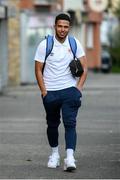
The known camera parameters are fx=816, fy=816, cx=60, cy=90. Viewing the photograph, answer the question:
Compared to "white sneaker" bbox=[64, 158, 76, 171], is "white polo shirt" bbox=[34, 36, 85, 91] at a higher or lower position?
higher

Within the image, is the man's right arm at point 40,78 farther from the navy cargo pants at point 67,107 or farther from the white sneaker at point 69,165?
the white sneaker at point 69,165

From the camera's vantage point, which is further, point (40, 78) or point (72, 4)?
point (72, 4)

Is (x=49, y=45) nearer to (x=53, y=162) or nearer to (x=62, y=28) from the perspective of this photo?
(x=62, y=28)

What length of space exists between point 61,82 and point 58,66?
0.21 meters

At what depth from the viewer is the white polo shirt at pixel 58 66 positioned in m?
10.4

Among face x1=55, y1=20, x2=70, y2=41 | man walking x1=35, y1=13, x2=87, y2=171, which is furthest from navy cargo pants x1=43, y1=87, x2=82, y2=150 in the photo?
face x1=55, y1=20, x2=70, y2=41

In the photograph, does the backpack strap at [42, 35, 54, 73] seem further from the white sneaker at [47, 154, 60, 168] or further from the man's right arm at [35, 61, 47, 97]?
the white sneaker at [47, 154, 60, 168]

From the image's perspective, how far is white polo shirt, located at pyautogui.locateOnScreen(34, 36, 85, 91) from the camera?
1035 centimetres

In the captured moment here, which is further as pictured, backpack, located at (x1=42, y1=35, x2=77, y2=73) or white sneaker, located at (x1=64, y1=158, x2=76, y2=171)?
backpack, located at (x1=42, y1=35, x2=77, y2=73)

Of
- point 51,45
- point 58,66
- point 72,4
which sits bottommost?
point 72,4

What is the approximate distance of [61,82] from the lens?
1036cm

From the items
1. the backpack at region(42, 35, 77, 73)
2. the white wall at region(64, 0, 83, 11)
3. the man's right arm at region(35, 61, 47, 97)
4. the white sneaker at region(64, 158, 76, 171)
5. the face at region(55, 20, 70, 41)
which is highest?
the face at region(55, 20, 70, 41)

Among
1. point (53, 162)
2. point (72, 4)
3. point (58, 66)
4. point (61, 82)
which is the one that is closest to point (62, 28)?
point (58, 66)

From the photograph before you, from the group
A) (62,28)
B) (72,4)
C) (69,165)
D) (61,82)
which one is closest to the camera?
(69,165)
